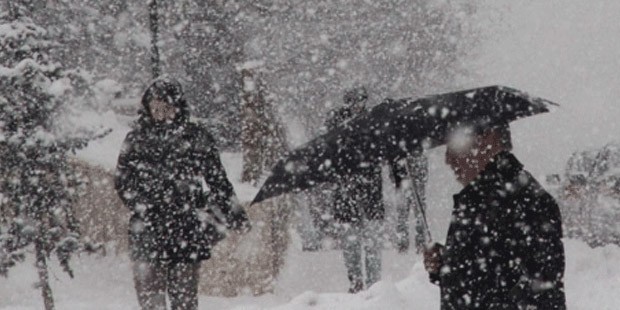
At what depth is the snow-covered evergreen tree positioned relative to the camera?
7.21 metres

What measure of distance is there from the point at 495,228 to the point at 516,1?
230 feet

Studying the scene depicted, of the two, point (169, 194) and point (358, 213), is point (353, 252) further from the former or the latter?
point (169, 194)

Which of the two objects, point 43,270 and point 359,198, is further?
point 359,198

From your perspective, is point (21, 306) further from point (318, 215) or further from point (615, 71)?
point (615, 71)

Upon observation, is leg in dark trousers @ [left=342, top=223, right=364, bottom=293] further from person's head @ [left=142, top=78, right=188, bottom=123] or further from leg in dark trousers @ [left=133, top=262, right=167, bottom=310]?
person's head @ [left=142, top=78, right=188, bottom=123]

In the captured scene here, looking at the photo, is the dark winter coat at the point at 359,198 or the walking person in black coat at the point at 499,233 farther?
the dark winter coat at the point at 359,198

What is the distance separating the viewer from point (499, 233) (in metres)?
3.78

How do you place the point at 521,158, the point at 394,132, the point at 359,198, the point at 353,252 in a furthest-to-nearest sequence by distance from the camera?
the point at 521,158, the point at 353,252, the point at 359,198, the point at 394,132

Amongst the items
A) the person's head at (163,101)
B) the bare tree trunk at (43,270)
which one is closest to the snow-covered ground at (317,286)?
the bare tree trunk at (43,270)

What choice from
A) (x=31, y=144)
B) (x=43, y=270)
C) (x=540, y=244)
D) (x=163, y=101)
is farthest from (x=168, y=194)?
(x=540, y=244)

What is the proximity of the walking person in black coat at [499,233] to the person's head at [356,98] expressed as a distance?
4.92 m

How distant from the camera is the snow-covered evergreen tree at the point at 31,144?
284 inches

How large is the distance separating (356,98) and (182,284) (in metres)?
3.49

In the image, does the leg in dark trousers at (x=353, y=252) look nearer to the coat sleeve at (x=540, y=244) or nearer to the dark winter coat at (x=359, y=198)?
the dark winter coat at (x=359, y=198)
